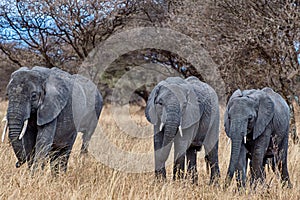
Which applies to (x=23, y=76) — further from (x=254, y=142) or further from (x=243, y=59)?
(x=243, y=59)

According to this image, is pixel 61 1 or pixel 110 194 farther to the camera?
pixel 61 1

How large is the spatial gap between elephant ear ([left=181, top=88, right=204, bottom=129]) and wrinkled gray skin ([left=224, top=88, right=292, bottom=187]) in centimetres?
44

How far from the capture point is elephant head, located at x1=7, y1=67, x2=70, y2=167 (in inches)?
197

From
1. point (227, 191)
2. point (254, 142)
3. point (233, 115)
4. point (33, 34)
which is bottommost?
point (227, 191)

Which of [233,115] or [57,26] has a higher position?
[57,26]

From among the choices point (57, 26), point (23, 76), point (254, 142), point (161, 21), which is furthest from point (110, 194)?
point (161, 21)

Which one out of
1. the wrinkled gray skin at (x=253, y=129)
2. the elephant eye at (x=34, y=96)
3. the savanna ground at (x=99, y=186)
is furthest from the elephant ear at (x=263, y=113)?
the elephant eye at (x=34, y=96)

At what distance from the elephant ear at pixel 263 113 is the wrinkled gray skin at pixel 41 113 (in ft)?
8.00

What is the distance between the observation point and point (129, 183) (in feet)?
17.5

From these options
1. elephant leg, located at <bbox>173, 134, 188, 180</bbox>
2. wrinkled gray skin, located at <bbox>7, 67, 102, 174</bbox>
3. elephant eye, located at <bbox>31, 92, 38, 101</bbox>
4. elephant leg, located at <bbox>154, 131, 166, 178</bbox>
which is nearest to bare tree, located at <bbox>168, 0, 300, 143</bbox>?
elephant leg, located at <bbox>173, 134, 188, 180</bbox>

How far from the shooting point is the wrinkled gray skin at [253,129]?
5629 mm

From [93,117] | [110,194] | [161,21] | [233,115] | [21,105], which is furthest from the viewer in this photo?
[161,21]

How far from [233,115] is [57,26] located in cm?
787

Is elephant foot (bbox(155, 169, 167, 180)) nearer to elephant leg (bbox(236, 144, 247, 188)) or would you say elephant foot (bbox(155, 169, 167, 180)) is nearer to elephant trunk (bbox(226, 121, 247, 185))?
elephant trunk (bbox(226, 121, 247, 185))
